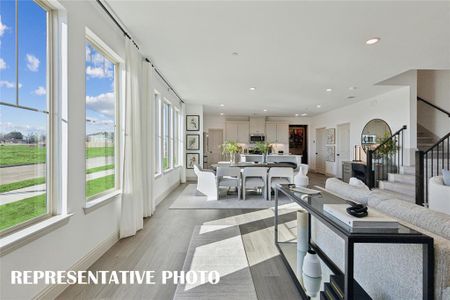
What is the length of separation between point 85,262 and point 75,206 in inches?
25.2

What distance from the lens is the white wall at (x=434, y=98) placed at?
6.13m

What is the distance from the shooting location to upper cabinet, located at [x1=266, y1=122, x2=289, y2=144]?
10.9 meters

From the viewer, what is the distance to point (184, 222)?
3834mm

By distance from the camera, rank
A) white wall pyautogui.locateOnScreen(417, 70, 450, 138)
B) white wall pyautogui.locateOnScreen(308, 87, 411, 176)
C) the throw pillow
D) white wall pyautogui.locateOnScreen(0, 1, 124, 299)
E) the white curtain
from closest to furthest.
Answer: white wall pyautogui.locateOnScreen(0, 1, 124, 299), the white curtain, the throw pillow, white wall pyautogui.locateOnScreen(308, 87, 411, 176), white wall pyautogui.locateOnScreen(417, 70, 450, 138)

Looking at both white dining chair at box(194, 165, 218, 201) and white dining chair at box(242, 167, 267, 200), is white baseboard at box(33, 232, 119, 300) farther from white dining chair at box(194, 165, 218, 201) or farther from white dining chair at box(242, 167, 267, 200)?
white dining chair at box(242, 167, 267, 200)

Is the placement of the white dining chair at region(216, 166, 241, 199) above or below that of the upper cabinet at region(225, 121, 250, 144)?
below

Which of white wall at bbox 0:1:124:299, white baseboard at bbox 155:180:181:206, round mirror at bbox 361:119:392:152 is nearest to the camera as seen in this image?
white wall at bbox 0:1:124:299

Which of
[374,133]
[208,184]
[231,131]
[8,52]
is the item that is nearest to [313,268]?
[8,52]

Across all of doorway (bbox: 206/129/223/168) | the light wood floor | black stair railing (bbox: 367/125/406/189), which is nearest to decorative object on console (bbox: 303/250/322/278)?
the light wood floor

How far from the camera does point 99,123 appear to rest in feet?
9.63

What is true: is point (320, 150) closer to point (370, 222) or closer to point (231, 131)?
point (231, 131)

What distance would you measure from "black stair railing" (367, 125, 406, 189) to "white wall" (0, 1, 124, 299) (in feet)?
20.6

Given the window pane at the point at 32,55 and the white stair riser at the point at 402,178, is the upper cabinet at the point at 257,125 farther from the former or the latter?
the window pane at the point at 32,55

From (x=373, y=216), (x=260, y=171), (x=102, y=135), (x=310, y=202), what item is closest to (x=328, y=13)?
(x=310, y=202)
